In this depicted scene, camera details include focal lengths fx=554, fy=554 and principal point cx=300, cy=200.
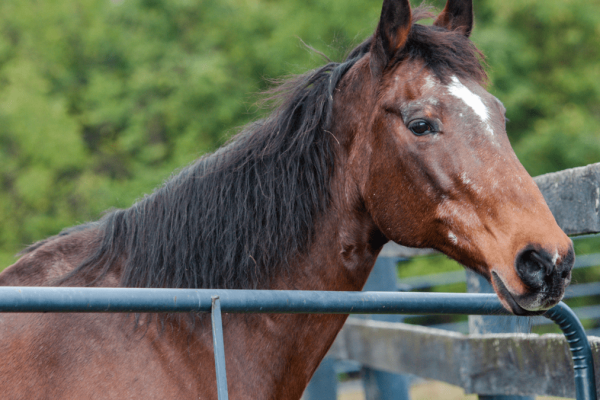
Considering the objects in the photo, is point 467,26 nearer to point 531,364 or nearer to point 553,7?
point 531,364

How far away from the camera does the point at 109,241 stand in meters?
2.16

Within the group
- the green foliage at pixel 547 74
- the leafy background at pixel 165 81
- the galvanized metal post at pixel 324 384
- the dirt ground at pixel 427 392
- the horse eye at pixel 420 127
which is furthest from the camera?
the green foliage at pixel 547 74

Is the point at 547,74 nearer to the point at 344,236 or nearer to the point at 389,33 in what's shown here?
the point at 389,33

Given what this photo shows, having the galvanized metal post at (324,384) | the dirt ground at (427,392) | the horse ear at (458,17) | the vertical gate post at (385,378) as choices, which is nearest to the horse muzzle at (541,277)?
the horse ear at (458,17)

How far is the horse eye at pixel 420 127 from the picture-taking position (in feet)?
6.23

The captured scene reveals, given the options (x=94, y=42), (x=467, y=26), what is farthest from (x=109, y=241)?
(x=94, y=42)

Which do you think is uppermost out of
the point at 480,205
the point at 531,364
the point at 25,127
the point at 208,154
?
the point at 25,127

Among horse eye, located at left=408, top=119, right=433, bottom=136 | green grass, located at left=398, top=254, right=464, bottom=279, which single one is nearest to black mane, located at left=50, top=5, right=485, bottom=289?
horse eye, located at left=408, top=119, right=433, bottom=136

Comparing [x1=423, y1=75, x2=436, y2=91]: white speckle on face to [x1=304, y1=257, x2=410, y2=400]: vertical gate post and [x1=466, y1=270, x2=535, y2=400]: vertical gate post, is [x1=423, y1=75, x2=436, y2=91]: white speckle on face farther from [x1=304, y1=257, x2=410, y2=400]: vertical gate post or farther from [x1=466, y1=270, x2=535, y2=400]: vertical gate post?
[x1=304, y1=257, x2=410, y2=400]: vertical gate post

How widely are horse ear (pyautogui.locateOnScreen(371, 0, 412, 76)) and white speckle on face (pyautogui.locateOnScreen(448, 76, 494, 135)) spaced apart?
0.27 metres

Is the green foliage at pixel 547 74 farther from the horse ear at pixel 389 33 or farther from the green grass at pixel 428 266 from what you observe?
the horse ear at pixel 389 33

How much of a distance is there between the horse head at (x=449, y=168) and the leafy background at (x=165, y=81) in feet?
22.0

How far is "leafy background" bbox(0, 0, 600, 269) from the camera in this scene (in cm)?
872

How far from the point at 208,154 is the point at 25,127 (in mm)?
7338
